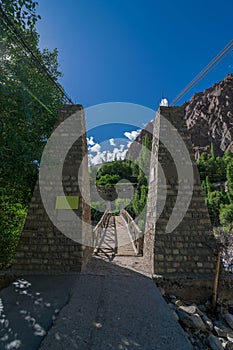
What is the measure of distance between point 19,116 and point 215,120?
58627 millimetres

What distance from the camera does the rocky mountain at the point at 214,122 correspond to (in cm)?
4770

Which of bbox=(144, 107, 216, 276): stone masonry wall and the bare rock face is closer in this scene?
bbox=(144, 107, 216, 276): stone masonry wall

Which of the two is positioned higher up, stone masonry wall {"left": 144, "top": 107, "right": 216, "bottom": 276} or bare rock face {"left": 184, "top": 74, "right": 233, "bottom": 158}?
bare rock face {"left": 184, "top": 74, "right": 233, "bottom": 158}

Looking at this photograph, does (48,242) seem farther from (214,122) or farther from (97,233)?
(214,122)

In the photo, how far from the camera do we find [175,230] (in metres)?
4.18

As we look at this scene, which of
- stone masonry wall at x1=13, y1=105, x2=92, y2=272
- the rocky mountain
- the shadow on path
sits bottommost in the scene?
the shadow on path

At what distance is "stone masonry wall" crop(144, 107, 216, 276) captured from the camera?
4035mm

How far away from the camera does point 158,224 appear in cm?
421

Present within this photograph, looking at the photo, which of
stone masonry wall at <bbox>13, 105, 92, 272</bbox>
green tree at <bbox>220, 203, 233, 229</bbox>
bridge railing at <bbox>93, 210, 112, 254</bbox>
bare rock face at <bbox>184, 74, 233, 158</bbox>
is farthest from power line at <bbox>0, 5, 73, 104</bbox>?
bare rock face at <bbox>184, 74, 233, 158</bbox>

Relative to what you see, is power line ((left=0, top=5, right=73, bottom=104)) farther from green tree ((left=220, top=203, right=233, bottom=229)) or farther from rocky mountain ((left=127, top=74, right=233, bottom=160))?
rocky mountain ((left=127, top=74, right=233, bottom=160))

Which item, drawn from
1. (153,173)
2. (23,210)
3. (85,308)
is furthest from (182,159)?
(23,210)

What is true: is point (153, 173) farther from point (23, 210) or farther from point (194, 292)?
point (23, 210)

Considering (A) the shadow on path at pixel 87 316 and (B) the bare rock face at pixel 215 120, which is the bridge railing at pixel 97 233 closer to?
(A) the shadow on path at pixel 87 316

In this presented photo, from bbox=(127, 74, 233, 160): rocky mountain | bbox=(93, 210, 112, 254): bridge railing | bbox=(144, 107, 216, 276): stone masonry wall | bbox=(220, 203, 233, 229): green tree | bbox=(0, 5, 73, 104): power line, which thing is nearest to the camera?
bbox=(0, 5, 73, 104): power line
